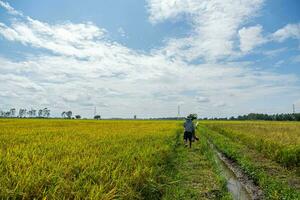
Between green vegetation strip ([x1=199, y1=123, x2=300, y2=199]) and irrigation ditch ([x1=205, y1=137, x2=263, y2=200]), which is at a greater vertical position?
green vegetation strip ([x1=199, y1=123, x2=300, y2=199])

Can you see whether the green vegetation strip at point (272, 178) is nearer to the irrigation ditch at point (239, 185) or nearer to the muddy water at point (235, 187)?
the irrigation ditch at point (239, 185)

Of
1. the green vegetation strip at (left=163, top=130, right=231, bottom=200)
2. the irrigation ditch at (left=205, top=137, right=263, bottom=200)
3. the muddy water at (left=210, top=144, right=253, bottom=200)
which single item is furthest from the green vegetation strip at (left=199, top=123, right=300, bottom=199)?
the green vegetation strip at (left=163, top=130, right=231, bottom=200)

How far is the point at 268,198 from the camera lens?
6020 mm

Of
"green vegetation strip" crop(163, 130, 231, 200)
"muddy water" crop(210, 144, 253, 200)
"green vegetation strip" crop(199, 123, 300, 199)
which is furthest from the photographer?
"muddy water" crop(210, 144, 253, 200)

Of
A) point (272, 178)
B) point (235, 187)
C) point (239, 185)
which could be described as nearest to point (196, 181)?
point (235, 187)

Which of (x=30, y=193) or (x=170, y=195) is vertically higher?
(x=30, y=193)

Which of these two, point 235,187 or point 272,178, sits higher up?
point 272,178

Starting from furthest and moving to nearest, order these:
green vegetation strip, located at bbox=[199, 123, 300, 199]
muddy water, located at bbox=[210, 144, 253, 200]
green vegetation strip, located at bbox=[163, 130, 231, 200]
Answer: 1. muddy water, located at bbox=[210, 144, 253, 200]
2. green vegetation strip, located at bbox=[199, 123, 300, 199]
3. green vegetation strip, located at bbox=[163, 130, 231, 200]

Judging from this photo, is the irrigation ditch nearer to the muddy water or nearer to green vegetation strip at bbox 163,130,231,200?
the muddy water

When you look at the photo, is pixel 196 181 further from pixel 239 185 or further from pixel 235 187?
pixel 239 185

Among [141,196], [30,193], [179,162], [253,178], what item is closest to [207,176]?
[253,178]

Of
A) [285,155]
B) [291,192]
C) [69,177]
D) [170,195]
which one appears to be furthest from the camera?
[285,155]

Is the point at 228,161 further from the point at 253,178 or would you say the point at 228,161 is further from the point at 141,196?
the point at 141,196

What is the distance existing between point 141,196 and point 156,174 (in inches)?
47.4
